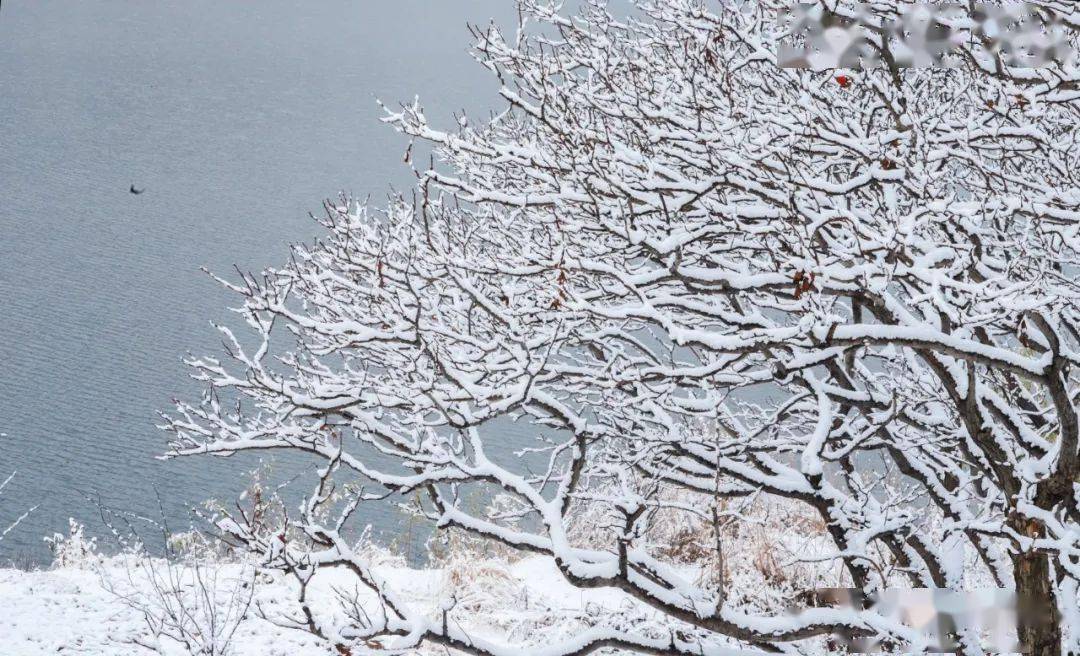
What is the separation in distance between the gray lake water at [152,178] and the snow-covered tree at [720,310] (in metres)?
1.74

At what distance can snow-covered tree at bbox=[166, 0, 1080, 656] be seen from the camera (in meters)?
4.19

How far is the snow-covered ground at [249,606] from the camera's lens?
7.68 metres

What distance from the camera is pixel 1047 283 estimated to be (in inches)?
173

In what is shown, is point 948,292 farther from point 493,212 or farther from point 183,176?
point 183,176

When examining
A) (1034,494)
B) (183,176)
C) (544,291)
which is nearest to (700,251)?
(544,291)

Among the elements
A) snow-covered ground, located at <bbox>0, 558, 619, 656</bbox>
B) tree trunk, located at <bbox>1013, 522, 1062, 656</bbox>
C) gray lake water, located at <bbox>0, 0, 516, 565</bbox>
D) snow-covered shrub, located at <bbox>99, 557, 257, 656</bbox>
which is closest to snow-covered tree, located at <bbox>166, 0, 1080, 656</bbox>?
tree trunk, located at <bbox>1013, 522, 1062, 656</bbox>

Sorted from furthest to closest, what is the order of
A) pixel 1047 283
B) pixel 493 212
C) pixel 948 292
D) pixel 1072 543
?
pixel 493 212
pixel 948 292
pixel 1047 283
pixel 1072 543

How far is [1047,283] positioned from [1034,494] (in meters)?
1.13

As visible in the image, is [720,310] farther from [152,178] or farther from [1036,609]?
[152,178]

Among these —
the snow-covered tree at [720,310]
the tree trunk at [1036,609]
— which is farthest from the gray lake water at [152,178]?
the tree trunk at [1036,609]

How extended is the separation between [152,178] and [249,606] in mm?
32989

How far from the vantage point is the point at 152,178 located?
3691 cm

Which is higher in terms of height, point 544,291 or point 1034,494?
point 544,291

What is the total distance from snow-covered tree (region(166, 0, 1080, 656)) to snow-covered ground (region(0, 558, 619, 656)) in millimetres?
2380
